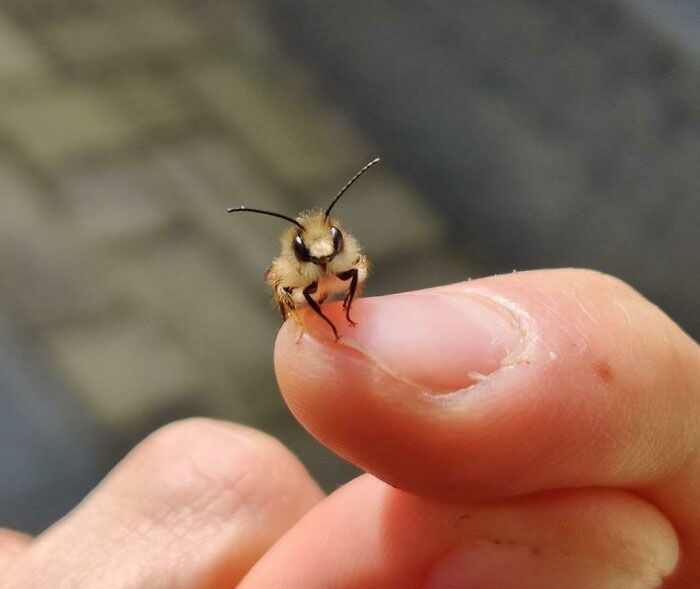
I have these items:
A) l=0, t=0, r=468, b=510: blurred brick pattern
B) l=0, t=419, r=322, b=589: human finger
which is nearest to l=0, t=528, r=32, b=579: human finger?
l=0, t=419, r=322, b=589: human finger

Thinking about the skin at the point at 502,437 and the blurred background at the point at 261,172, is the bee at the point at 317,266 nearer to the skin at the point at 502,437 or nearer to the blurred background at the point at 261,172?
the skin at the point at 502,437

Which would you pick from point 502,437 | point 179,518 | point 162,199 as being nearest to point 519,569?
point 502,437

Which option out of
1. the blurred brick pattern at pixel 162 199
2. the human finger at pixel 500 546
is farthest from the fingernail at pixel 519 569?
the blurred brick pattern at pixel 162 199

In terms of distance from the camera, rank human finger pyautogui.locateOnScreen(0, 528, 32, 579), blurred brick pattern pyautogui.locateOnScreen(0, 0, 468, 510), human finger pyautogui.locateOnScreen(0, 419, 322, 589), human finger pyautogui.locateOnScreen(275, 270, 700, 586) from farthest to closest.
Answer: blurred brick pattern pyautogui.locateOnScreen(0, 0, 468, 510) → human finger pyautogui.locateOnScreen(0, 528, 32, 579) → human finger pyautogui.locateOnScreen(0, 419, 322, 589) → human finger pyautogui.locateOnScreen(275, 270, 700, 586)

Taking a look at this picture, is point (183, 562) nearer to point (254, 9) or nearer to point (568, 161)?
point (568, 161)

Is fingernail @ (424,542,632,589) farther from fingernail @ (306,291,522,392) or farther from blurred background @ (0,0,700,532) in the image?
blurred background @ (0,0,700,532)

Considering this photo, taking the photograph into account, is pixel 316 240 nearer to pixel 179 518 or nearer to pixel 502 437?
pixel 502 437
